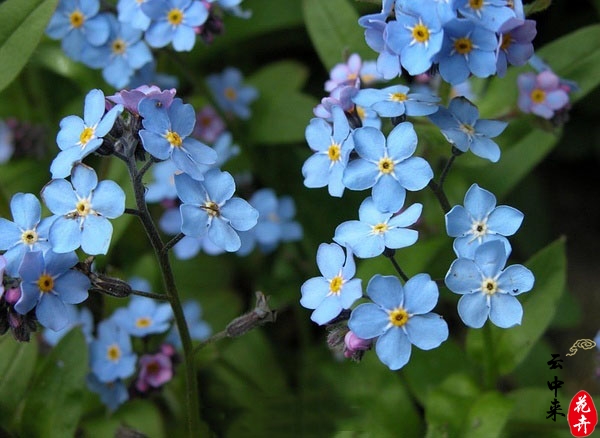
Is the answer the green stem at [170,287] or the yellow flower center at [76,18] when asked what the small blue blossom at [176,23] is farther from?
the green stem at [170,287]

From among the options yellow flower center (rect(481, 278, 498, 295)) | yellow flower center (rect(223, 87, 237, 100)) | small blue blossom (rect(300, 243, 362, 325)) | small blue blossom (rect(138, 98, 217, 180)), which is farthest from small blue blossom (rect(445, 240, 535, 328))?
yellow flower center (rect(223, 87, 237, 100))

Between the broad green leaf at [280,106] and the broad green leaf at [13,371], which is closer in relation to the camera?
the broad green leaf at [13,371]

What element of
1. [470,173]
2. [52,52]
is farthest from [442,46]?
[52,52]

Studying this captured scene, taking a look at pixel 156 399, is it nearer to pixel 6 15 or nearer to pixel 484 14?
pixel 6 15

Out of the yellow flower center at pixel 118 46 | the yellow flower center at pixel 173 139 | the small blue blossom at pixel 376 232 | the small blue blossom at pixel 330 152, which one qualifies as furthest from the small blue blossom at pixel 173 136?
the yellow flower center at pixel 118 46

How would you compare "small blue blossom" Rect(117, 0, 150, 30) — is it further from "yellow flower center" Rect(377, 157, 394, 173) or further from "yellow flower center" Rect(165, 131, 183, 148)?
"yellow flower center" Rect(377, 157, 394, 173)

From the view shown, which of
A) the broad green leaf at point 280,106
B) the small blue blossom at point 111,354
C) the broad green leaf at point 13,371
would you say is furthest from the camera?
the broad green leaf at point 280,106

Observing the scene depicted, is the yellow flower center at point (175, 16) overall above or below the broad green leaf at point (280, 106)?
above
